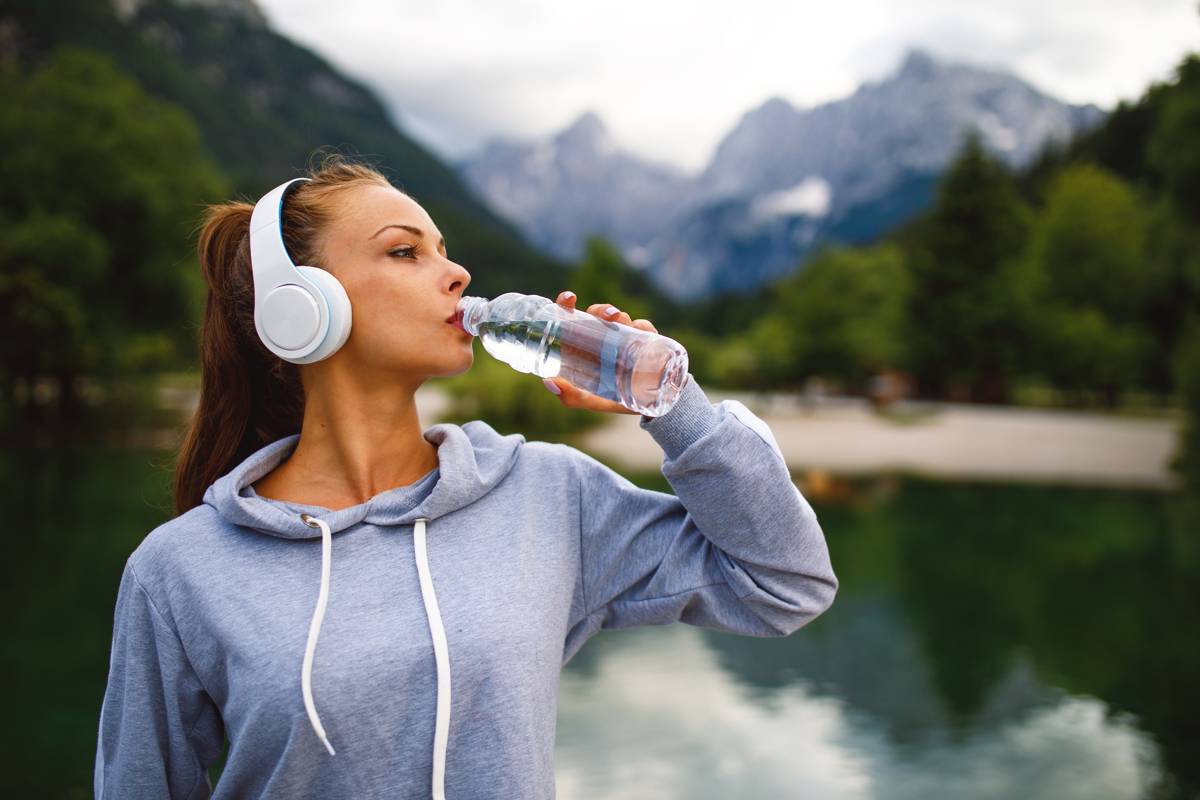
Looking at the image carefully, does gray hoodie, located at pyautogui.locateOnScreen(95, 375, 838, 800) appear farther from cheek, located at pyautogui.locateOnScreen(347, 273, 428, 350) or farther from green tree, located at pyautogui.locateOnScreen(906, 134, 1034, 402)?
green tree, located at pyautogui.locateOnScreen(906, 134, 1034, 402)

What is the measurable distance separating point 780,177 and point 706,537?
1315 inches

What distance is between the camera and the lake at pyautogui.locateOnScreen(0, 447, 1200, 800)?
13.9 ft

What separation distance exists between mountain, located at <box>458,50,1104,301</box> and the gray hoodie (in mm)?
18462

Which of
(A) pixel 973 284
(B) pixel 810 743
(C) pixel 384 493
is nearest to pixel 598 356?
(C) pixel 384 493

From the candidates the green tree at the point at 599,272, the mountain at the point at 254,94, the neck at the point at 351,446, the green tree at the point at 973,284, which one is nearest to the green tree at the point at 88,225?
the mountain at the point at 254,94

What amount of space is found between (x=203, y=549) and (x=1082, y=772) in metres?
4.41

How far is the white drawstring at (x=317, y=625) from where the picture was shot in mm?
984

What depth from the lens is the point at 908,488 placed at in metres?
12.4

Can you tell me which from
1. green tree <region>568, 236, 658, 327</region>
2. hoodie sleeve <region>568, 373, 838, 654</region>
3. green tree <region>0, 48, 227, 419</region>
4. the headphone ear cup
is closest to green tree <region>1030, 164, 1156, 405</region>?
green tree <region>568, 236, 658, 327</region>

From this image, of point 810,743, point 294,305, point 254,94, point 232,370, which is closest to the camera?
point 294,305

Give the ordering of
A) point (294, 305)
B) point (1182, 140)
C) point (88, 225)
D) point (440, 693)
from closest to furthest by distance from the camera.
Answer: point (440, 693), point (294, 305), point (1182, 140), point (88, 225)

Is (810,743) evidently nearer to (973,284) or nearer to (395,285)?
(395,285)

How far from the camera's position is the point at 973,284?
2741 cm

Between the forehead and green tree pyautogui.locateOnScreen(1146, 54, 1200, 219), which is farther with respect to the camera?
green tree pyautogui.locateOnScreen(1146, 54, 1200, 219)
